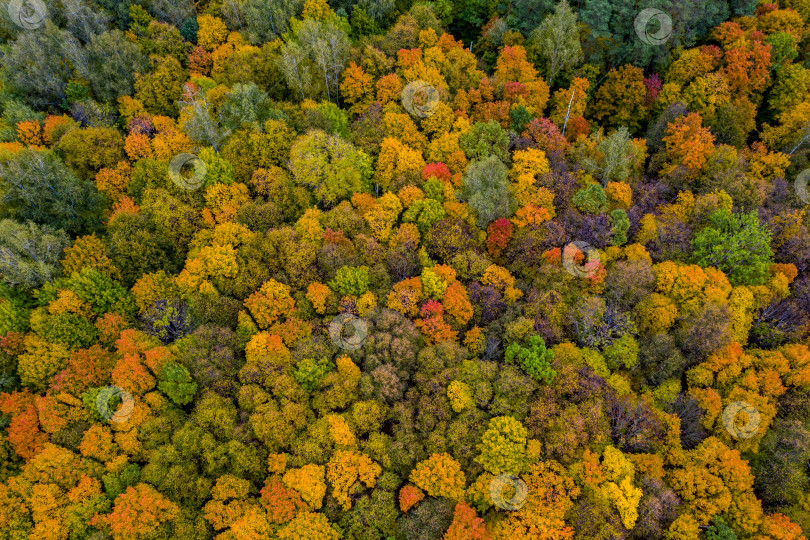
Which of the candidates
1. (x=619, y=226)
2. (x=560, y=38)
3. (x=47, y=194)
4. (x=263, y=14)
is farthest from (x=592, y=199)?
(x=47, y=194)

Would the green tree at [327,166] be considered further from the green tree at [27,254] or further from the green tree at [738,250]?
the green tree at [738,250]

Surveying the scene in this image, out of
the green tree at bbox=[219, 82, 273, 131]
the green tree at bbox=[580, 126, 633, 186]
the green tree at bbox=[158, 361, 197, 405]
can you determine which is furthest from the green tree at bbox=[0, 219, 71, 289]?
the green tree at bbox=[580, 126, 633, 186]

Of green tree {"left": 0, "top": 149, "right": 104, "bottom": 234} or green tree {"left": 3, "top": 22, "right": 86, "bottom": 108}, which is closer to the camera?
green tree {"left": 0, "top": 149, "right": 104, "bottom": 234}

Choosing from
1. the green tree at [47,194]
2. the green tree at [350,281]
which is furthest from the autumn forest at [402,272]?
the green tree at [47,194]

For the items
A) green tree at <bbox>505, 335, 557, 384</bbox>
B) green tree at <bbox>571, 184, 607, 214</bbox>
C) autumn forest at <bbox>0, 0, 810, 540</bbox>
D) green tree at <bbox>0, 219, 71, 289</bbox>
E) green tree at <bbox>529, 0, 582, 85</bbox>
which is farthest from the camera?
green tree at <bbox>529, 0, 582, 85</bbox>

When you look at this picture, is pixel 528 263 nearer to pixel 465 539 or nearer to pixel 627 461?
pixel 627 461

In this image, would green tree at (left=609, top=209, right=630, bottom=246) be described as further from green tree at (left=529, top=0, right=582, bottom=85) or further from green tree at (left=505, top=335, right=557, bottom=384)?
green tree at (left=529, top=0, right=582, bottom=85)
